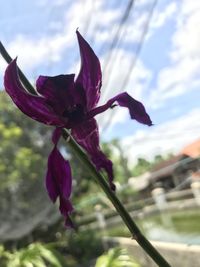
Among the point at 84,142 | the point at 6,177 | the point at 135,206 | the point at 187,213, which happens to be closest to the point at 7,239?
the point at 6,177

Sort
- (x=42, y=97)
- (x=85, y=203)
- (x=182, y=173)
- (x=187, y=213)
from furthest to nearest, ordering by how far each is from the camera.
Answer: (x=182, y=173) → (x=85, y=203) → (x=187, y=213) → (x=42, y=97)

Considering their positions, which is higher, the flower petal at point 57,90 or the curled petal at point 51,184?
the flower petal at point 57,90

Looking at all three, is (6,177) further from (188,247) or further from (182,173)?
(182,173)

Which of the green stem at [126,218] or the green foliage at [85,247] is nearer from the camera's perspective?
the green stem at [126,218]

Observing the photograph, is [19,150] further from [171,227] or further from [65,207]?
[65,207]

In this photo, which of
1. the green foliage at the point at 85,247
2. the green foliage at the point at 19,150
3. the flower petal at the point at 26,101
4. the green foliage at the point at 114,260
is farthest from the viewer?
the green foliage at the point at 85,247

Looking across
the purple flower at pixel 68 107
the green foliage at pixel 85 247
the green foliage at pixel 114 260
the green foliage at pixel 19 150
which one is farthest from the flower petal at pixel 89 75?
the green foliage at pixel 85 247

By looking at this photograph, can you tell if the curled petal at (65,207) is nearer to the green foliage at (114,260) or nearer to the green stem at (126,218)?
the green stem at (126,218)
